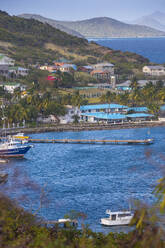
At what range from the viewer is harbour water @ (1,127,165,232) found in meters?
51.2

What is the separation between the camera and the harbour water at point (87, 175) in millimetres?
51188

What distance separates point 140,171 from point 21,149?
22843mm

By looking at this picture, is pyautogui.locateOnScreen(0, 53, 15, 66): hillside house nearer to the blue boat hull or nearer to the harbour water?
the harbour water

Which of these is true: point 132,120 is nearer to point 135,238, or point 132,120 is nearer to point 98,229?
point 98,229

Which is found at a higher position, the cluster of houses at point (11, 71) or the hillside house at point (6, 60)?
the hillside house at point (6, 60)

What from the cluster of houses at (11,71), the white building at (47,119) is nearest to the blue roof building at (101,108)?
the white building at (47,119)

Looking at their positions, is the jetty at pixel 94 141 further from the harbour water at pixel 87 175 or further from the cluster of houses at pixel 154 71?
the cluster of houses at pixel 154 71

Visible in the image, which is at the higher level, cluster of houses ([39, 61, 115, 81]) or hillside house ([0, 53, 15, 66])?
hillside house ([0, 53, 15, 66])

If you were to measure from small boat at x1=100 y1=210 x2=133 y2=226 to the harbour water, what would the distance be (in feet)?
2.27

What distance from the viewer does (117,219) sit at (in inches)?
1841

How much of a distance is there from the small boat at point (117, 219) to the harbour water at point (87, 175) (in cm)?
69

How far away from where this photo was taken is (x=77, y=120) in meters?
109

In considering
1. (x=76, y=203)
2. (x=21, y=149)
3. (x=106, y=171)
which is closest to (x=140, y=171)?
(x=106, y=171)

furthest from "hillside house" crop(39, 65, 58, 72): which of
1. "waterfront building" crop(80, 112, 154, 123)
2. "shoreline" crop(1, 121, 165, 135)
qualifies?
"shoreline" crop(1, 121, 165, 135)
